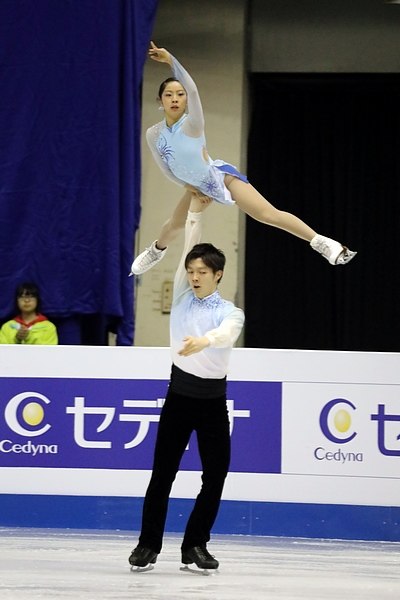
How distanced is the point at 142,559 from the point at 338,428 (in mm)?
1881

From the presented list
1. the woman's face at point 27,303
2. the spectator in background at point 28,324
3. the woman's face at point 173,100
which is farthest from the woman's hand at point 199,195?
the woman's face at point 27,303

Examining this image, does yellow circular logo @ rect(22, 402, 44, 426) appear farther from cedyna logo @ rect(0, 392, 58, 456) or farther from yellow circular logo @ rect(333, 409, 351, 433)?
yellow circular logo @ rect(333, 409, 351, 433)

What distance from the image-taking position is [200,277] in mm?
4598

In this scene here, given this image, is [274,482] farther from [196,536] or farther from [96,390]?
[196,536]

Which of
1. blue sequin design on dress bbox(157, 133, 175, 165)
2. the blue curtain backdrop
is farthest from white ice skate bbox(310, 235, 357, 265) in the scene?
the blue curtain backdrop

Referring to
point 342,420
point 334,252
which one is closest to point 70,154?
point 342,420

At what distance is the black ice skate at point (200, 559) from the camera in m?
4.62

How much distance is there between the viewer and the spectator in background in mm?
7363

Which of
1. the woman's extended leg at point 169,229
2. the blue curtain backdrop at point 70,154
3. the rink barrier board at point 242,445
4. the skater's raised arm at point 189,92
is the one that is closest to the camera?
the skater's raised arm at point 189,92

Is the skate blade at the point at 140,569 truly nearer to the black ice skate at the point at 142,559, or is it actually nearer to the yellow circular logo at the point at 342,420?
the black ice skate at the point at 142,559

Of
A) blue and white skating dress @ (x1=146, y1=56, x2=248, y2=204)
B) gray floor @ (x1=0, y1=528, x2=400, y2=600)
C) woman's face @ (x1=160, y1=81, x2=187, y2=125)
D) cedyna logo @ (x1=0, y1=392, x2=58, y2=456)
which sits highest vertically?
woman's face @ (x1=160, y1=81, x2=187, y2=125)

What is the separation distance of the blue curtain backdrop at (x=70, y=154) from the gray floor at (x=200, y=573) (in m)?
2.25

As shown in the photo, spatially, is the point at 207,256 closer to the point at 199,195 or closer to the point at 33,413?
the point at 199,195

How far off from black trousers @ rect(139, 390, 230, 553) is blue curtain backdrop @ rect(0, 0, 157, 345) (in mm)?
3184
